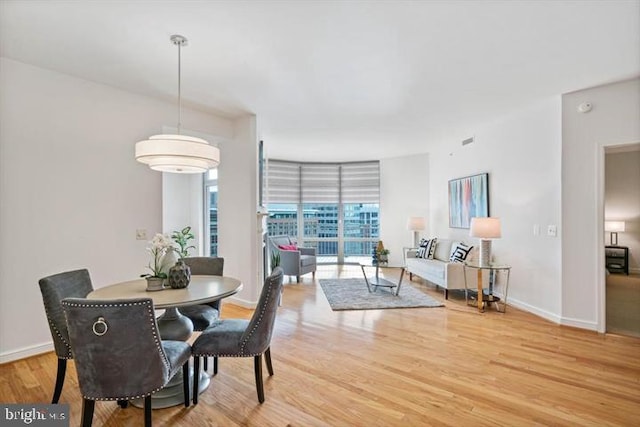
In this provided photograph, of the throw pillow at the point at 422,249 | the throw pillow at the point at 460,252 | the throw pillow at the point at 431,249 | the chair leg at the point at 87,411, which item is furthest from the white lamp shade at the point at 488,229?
the chair leg at the point at 87,411

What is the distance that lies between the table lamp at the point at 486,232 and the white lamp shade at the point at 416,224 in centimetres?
229

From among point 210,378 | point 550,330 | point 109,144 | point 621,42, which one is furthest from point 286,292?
point 621,42

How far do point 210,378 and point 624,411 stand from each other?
292cm

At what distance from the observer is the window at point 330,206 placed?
25.6 ft

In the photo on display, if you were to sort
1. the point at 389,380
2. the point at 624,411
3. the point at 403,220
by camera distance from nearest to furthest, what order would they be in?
the point at 624,411 < the point at 389,380 < the point at 403,220

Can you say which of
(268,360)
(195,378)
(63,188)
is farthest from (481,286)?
(63,188)

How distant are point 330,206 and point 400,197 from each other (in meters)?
1.80

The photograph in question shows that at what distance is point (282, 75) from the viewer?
3086mm

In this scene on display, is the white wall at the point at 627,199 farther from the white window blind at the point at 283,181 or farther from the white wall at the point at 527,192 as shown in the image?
the white window blind at the point at 283,181

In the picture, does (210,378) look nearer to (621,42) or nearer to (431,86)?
(431,86)

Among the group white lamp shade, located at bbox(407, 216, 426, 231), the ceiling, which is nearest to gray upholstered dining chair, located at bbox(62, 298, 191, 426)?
the ceiling

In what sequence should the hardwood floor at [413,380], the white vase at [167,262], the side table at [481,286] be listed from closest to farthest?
the hardwood floor at [413,380]
the white vase at [167,262]
the side table at [481,286]

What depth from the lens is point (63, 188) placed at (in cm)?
300

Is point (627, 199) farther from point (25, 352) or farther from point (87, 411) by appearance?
point (25, 352)
